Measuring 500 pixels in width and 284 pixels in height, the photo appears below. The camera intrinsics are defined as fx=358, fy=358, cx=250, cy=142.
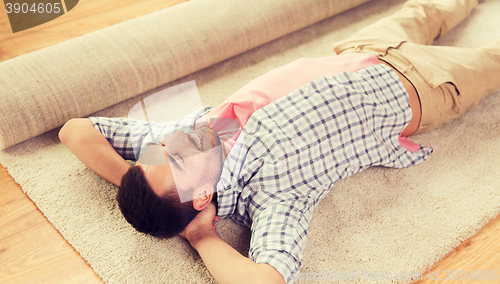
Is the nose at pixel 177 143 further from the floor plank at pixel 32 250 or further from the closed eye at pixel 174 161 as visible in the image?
the floor plank at pixel 32 250

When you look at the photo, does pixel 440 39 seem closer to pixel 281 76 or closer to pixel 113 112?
pixel 281 76

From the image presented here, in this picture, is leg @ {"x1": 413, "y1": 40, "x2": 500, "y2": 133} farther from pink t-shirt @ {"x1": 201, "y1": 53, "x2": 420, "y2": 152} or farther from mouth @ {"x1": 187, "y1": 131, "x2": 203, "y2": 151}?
mouth @ {"x1": 187, "y1": 131, "x2": 203, "y2": 151}

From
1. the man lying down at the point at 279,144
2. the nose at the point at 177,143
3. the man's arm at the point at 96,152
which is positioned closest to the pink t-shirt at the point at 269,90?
the man lying down at the point at 279,144

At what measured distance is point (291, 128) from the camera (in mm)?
831

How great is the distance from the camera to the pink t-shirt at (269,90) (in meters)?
0.89

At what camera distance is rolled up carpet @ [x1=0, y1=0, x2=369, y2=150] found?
1021 mm

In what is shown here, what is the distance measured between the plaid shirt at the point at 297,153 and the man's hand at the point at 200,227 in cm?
3

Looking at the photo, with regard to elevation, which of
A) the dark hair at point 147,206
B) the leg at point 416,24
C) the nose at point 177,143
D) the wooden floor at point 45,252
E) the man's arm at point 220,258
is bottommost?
the wooden floor at point 45,252

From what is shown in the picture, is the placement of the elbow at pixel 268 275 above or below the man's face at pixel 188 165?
Answer: below

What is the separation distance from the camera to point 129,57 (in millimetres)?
1134

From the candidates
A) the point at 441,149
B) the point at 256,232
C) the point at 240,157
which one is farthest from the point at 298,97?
the point at 441,149

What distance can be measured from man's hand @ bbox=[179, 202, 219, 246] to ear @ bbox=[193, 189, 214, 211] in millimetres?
32

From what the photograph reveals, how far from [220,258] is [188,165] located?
0.68 ft

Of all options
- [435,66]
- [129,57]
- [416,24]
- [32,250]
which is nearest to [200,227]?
[32,250]
